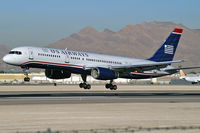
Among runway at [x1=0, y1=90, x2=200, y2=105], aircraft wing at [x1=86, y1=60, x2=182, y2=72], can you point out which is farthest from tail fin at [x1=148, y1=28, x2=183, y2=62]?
runway at [x1=0, y1=90, x2=200, y2=105]

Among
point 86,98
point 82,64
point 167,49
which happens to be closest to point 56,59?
point 82,64

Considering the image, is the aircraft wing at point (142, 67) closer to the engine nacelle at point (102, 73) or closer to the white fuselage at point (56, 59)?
the white fuselage at point (56, 59)

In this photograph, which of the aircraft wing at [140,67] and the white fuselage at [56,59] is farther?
the aircraft wing at [140,67]

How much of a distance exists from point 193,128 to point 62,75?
42644 millimetres

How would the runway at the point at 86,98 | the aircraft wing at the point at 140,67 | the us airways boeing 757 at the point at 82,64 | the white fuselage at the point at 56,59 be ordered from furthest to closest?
the aircraft wing at the point at 140,67, the us airways boeing 757 at the point at 82,64, the white fuselage at the point at 56,59, the runway at the point at 86,98

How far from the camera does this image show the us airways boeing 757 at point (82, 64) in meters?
51.2

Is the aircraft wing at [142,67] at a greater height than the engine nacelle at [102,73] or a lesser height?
greater

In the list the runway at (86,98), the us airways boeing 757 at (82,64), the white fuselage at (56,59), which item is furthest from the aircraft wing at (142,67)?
the runway at (86,98)

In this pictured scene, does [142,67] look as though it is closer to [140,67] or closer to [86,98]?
[140,67]

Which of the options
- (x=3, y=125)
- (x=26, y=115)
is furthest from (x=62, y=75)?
(x=3, y=125)

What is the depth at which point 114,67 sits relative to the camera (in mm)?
57594

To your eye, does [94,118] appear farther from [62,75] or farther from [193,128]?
[62,75]

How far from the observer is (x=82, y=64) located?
5553cm

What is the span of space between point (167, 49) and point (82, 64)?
63.0 ft
